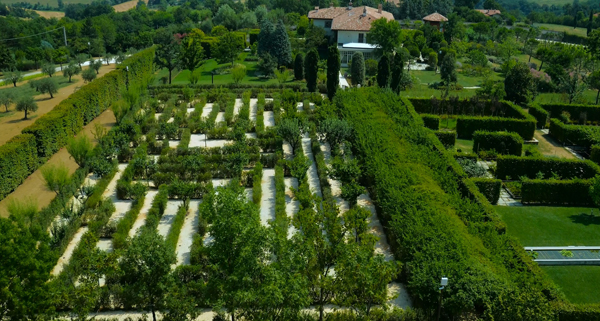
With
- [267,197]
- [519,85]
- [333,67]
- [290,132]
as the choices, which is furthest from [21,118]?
[519,85]

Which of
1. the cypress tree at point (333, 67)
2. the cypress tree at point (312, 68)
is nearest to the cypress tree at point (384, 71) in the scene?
the cypress tree at point (333, 67)

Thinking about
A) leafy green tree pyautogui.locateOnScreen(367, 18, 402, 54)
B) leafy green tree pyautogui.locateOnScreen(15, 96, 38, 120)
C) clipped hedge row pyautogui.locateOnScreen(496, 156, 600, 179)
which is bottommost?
clipped hedge row pyautogui.locateOnScreen(496, 156, 600, 179)

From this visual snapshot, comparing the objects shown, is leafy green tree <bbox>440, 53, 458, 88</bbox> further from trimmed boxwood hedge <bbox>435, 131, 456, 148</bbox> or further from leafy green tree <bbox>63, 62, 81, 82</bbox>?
leafy green tree <bbox>63, 62, 81, 82</bbox>

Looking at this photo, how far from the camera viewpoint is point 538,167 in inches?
1040

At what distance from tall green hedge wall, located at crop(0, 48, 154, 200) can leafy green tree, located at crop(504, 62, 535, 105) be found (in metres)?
31.2

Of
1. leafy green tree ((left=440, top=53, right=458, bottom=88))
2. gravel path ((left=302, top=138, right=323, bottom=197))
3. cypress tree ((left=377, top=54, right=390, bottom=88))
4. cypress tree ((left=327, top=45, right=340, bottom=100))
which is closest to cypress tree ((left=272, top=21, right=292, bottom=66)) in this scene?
cypress tree ((left=327, top=45, right=340, bottom=100))

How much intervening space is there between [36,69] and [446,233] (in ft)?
189

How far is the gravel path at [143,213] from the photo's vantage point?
837 inches

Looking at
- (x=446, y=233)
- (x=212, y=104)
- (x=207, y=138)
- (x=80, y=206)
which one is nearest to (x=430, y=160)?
(x=446, y=233)

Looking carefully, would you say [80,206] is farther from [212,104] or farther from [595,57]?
[595,57]

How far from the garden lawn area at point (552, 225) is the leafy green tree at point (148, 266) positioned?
1446 centimetres

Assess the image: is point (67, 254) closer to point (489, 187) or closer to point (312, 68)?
point (489, 187)

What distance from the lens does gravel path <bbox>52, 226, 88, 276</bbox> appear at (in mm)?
18531

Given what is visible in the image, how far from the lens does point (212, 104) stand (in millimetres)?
39000
